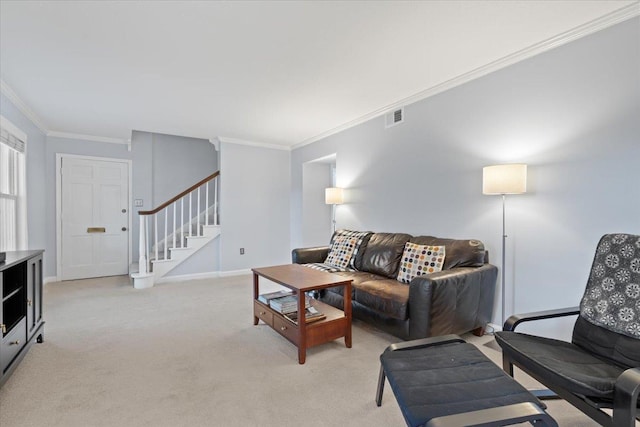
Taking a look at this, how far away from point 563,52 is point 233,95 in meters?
3.01

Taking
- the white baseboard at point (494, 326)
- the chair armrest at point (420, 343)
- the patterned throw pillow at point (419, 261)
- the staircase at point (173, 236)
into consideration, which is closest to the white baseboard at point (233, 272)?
the staircase at point (173, 236)

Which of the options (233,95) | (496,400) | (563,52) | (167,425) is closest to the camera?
(496,400)

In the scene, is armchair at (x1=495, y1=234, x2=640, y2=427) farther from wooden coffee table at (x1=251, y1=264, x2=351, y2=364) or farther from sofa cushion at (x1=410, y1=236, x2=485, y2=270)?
wooden coffee table at (x1=251, y1=264, x2=351, y2=364)

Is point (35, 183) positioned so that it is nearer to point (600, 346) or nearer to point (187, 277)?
point (187, 277)

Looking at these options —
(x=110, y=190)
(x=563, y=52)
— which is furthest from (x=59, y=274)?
(x=563, y=52)

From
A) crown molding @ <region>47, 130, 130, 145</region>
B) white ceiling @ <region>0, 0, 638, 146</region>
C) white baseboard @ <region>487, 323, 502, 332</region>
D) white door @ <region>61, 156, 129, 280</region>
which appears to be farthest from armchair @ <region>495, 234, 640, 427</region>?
crown molding @ <region>47, 130, 130, 145</region>

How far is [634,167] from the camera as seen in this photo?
6.53ft

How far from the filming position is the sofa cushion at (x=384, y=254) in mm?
3219

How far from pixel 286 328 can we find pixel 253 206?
3438mm

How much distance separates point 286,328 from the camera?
97.5 inches

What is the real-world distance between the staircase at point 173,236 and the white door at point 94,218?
21.9 inches

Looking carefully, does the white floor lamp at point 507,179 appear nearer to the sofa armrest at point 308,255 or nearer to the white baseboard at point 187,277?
the sofa armrest at point 308,255

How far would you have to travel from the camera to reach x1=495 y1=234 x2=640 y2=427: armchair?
1285 mm

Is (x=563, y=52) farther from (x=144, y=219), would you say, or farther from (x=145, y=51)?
(x=144, y=219)
